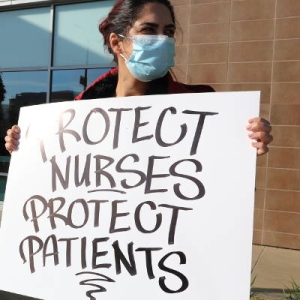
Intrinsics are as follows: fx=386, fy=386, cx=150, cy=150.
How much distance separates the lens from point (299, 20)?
4184 millimetres


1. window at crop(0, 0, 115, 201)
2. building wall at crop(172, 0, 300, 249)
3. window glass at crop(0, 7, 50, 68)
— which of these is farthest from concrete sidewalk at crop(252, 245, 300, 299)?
window glass at crop(0, 7, 50, 68)

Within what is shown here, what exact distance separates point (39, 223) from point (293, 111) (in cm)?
346

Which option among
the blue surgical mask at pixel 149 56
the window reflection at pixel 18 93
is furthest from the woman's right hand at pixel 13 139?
the window reflection at pixel 18 93

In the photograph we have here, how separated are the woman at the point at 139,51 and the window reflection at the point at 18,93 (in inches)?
174

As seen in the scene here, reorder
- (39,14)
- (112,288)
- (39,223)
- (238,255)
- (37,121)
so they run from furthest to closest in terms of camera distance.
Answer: (39,14), (37,121), (39,223), (112,288), (238,255)

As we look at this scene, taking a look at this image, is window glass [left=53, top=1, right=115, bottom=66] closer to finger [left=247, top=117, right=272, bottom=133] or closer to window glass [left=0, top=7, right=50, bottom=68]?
window glass [left=0, top=7, right=50, bottom=68]

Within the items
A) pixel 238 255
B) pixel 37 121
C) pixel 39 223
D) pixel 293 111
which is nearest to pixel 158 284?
pixel 238 255

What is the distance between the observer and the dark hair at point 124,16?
171cm

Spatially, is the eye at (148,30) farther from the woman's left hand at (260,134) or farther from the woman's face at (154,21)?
the woman's left hand at (260,134)

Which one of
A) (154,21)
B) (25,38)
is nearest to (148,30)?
(154,21)

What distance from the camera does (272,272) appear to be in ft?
11.7

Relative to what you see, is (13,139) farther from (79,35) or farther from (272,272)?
(79,35)

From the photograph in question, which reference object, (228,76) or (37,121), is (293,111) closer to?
(228,76)

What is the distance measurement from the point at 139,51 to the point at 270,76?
9.59ft
